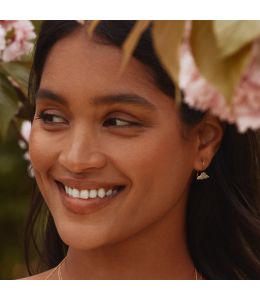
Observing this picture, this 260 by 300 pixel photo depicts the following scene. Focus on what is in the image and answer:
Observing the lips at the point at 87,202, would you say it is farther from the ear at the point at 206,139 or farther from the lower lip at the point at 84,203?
the ear at the point at 206,139

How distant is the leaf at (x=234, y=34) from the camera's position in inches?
43.2

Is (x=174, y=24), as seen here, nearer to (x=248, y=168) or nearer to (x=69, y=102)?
(x=69, y=102)

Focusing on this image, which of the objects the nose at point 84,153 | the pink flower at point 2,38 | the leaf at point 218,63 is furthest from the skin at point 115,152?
the leaf at point 218,63

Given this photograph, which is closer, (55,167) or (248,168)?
(55,167)

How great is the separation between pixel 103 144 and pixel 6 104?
508 mm

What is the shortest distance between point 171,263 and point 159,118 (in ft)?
1.11

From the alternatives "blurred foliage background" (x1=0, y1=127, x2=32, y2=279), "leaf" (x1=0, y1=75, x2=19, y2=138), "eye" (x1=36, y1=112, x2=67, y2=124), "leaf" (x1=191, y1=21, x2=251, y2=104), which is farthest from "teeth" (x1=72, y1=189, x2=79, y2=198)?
"blurred foliage background" (x1=0, y1=127, x2=32, y2=279)

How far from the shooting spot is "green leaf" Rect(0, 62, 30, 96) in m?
2.03

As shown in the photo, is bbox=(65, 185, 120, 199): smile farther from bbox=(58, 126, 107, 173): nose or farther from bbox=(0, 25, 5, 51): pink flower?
bbox=(0, 25, 5, 51): pink flower

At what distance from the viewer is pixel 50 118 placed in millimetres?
1653

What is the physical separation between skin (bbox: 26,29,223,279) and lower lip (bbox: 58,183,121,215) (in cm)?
1

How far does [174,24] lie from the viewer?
1.15 metres

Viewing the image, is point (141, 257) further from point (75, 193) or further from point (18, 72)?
point (18, 72)

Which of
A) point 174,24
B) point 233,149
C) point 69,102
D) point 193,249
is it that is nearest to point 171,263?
point 193,249
